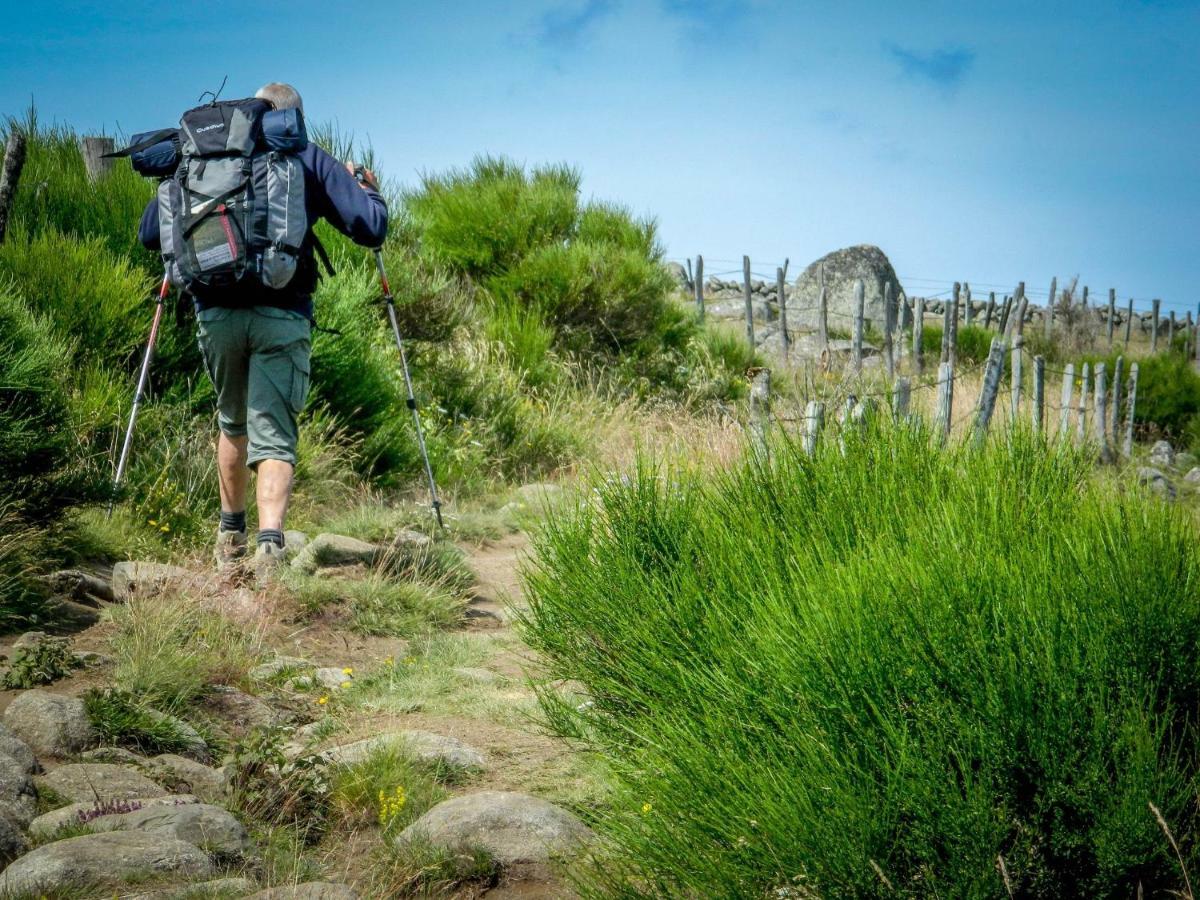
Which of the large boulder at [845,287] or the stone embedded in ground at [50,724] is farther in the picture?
the large boulder at [845,287]

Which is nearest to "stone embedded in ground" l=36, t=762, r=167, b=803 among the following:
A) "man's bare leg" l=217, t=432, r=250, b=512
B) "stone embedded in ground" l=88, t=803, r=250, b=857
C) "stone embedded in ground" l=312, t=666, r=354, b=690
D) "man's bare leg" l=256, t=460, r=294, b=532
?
"stone embedded in ground" l=88, t=803, r=250, b=857

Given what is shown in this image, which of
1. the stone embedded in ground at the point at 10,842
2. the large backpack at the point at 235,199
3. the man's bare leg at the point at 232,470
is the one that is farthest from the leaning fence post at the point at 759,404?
the stone embedded in ground at the point at 10,842

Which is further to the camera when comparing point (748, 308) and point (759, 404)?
point (748, 308)

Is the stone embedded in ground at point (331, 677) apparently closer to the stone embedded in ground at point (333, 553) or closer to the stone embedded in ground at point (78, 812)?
the stone embedded in ground at point (333, 553)

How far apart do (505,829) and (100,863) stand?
1.13 m

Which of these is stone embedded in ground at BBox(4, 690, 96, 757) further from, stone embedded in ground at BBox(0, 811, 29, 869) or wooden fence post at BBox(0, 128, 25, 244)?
wooden fence post at BBox(0, 128, 25, 244)

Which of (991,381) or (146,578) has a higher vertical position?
(991,381)

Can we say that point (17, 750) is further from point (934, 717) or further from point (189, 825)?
point (934, 717)

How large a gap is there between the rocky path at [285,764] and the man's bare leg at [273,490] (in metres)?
0.37

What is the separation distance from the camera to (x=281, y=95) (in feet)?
18.3

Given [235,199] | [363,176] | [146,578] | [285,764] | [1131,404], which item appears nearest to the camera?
[285,764]

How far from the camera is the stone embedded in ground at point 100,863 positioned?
264 centimetres

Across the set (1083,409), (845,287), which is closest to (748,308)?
(845,287)

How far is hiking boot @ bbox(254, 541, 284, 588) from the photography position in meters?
5.45
